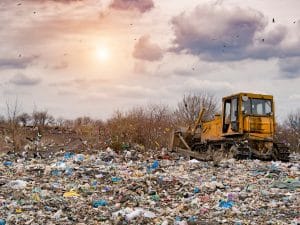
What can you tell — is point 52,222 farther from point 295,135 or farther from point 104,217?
point 295,135

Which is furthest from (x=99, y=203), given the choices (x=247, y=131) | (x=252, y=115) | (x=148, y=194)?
(x=252, y=115)

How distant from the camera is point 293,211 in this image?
659 centimetres

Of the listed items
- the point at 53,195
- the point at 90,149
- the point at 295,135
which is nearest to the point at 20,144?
the point at 90,149

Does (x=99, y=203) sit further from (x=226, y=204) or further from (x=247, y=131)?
(x=247, y=131)

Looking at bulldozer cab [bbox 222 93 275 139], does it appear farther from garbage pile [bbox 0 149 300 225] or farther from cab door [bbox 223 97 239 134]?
garbage pile [bbox 0 149 300 225]

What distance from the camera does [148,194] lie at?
25.2 ft

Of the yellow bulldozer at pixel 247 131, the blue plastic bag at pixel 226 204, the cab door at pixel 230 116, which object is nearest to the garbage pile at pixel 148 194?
the blue plastic bag at pixel 226 204

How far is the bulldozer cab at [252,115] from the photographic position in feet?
44.1

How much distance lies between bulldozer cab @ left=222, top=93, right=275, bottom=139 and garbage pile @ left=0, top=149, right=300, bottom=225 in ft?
8.57

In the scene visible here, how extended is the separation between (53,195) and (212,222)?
100 inches

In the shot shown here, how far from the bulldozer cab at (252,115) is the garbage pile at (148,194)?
261cm

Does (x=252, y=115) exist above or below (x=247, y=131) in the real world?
above

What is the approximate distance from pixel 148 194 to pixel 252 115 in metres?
6.63

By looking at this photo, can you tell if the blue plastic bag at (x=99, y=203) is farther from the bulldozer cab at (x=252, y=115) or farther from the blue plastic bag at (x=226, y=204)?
the bulldozer cab at (x=252, y=115)
